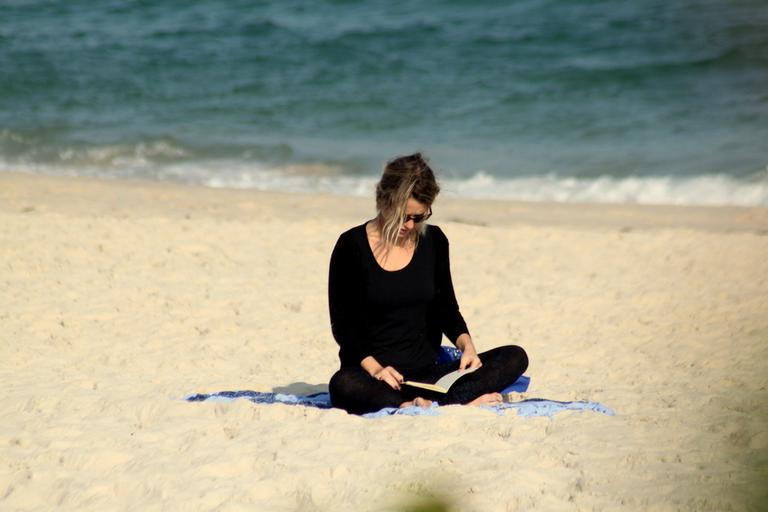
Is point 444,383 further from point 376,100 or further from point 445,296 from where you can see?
point 376,100

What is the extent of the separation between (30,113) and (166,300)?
11.5 metres

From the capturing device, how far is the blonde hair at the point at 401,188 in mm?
4742

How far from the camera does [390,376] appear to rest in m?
4.92

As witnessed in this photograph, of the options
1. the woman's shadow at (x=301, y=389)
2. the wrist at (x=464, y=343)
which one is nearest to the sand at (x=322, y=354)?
the woman's shadow at (x=301, y=389)

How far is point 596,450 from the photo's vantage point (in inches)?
172

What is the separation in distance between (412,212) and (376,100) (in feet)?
45.7

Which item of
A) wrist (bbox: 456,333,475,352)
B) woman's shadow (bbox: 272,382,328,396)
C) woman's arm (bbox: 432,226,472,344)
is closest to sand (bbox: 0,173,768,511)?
woman's shadow (bbox: 272,382,328,396)

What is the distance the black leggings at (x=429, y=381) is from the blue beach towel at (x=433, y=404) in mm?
77

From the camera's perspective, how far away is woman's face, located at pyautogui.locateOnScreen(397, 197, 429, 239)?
4.83 meters

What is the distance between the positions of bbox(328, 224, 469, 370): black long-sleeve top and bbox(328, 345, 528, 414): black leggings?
90 mm

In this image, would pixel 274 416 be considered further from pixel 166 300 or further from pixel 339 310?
pixel 166 300

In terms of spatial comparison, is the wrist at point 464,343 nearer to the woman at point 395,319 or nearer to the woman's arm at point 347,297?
the woman at point 395,319

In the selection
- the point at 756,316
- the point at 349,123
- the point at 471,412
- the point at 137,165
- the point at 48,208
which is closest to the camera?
the point at 471,412

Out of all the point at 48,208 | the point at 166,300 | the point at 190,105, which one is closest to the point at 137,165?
the point at 190,105
